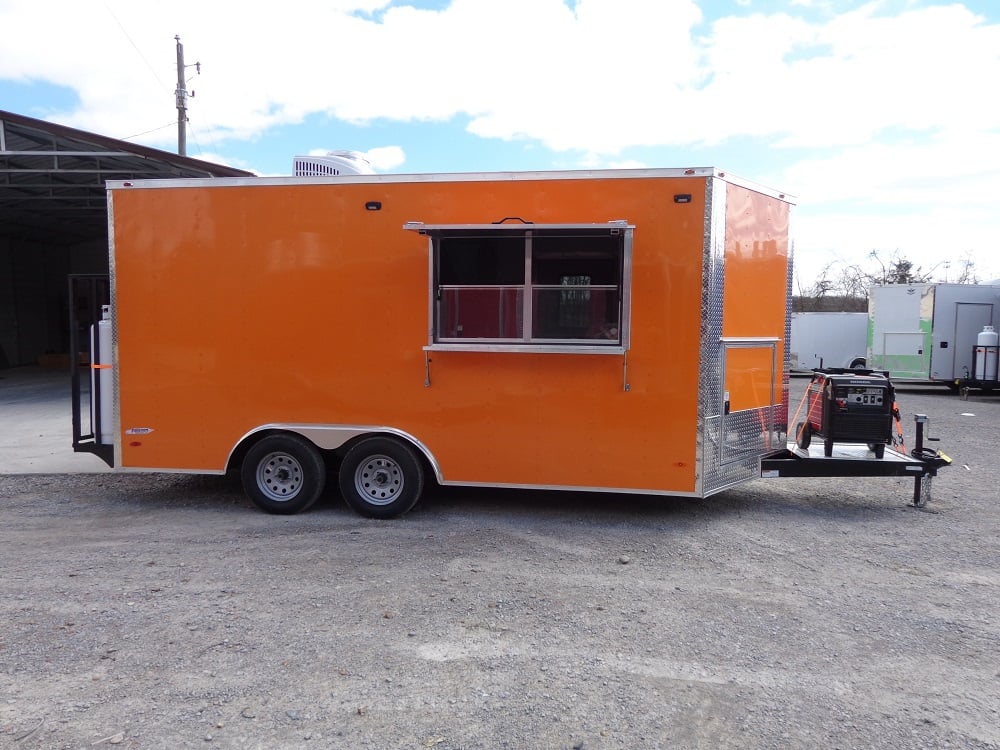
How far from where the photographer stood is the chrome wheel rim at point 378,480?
6.08 metres

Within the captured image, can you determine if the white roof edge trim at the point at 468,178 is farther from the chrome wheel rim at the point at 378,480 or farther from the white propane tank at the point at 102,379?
the chrome wheel rim at the point at 378,480

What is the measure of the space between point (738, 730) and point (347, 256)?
460cm

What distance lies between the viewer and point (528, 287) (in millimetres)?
5766

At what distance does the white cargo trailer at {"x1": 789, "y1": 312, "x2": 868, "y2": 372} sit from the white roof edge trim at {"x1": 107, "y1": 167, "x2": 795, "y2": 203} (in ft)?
58.6

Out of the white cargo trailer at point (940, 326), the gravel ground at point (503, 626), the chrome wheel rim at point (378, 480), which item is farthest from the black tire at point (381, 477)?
the white cargo trailer at point (940, 326)

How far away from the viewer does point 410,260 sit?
5.93 meters

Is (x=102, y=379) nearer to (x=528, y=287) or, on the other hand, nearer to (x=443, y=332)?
(x=443, y=332)

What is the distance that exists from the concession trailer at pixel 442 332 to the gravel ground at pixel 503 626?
58 centimetres

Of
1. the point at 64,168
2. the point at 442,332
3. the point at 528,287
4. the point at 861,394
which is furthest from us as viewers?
the point at 64,168

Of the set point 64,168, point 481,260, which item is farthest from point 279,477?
point 64,168

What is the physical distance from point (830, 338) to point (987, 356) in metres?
5.85

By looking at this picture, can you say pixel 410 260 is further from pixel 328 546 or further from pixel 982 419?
pixel 982 419

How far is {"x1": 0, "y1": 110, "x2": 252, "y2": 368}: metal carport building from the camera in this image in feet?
46.3

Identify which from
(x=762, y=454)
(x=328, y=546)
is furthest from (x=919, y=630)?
(x=328, y=546)
